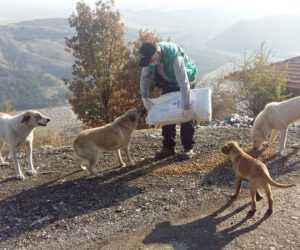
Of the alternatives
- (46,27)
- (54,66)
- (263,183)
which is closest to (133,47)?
(263,183)

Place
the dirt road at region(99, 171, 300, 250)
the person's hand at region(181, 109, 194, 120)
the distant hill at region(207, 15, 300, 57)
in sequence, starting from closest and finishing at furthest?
1. the dirt road at region(99, 171, 300, 250)
2. the person's hand at region(181, 109, 194, 120)
3. the distant hill at region(207, 15, 300, 57)

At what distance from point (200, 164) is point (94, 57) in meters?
12.1

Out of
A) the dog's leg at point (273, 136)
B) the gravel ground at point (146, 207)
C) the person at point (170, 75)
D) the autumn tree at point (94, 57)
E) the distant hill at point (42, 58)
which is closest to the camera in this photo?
the gravel ground at point (146, 207)

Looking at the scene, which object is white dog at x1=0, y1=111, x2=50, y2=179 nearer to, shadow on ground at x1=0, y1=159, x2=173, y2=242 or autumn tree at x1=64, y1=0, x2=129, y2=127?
shadow on ground at x1=0, y1=159, x2=173, y2=242

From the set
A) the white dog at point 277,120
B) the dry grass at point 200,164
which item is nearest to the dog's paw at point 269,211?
the dry grass at point 200,164

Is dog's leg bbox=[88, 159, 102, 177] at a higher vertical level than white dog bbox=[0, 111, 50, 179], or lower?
lower

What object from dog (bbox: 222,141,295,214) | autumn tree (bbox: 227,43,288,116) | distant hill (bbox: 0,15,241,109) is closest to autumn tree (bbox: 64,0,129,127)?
autumn tree (bbox: 227,43,288,116)

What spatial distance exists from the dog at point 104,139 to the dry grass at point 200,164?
74cm

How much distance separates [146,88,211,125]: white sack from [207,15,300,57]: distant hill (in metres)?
32.0

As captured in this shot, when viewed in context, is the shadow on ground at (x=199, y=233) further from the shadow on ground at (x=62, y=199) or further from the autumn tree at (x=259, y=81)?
the autumn tree at (x=259, y=81)

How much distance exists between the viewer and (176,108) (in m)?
4.80

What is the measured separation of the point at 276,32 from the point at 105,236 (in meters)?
56.2

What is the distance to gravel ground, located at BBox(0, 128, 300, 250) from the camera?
3.44 meters

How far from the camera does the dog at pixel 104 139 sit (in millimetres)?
4930
